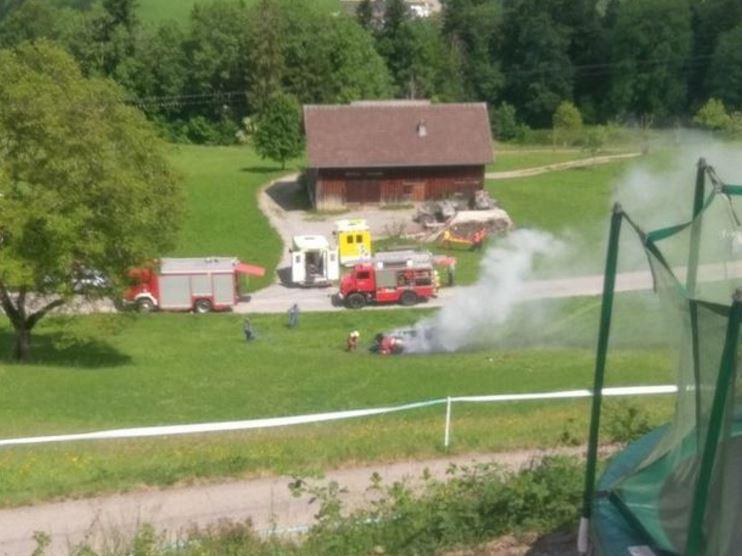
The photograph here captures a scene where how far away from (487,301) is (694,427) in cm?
3440

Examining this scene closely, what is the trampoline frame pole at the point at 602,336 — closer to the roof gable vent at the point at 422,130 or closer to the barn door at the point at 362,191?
the barn door at the point at 362,191

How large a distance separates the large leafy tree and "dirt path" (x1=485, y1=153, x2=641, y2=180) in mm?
21703

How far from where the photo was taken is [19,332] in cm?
3525

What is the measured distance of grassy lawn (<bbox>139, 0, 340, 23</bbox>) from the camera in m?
121

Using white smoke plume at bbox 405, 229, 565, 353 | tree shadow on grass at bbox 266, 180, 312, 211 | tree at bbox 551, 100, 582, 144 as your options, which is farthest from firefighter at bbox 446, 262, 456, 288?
tree at bbox 551, 100, 582, 144

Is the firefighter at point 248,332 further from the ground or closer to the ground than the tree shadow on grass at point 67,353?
closer to the ground

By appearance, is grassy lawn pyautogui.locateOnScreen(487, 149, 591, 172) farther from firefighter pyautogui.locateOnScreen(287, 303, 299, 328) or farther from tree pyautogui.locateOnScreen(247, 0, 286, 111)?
firefighter pyautogui.locateOnScreen(287, 303, 299, 328)

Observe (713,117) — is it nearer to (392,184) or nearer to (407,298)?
(392,184)

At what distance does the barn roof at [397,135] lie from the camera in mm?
62375

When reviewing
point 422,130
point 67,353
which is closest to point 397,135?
point 422,130

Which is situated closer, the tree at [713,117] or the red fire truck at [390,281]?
the red fire truck at [390,281]

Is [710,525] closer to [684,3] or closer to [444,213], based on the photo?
[444,213]

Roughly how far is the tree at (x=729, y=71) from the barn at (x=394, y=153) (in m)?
36.7

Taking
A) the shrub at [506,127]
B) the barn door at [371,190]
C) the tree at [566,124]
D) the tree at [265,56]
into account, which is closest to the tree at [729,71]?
the shrub at [506,127]
